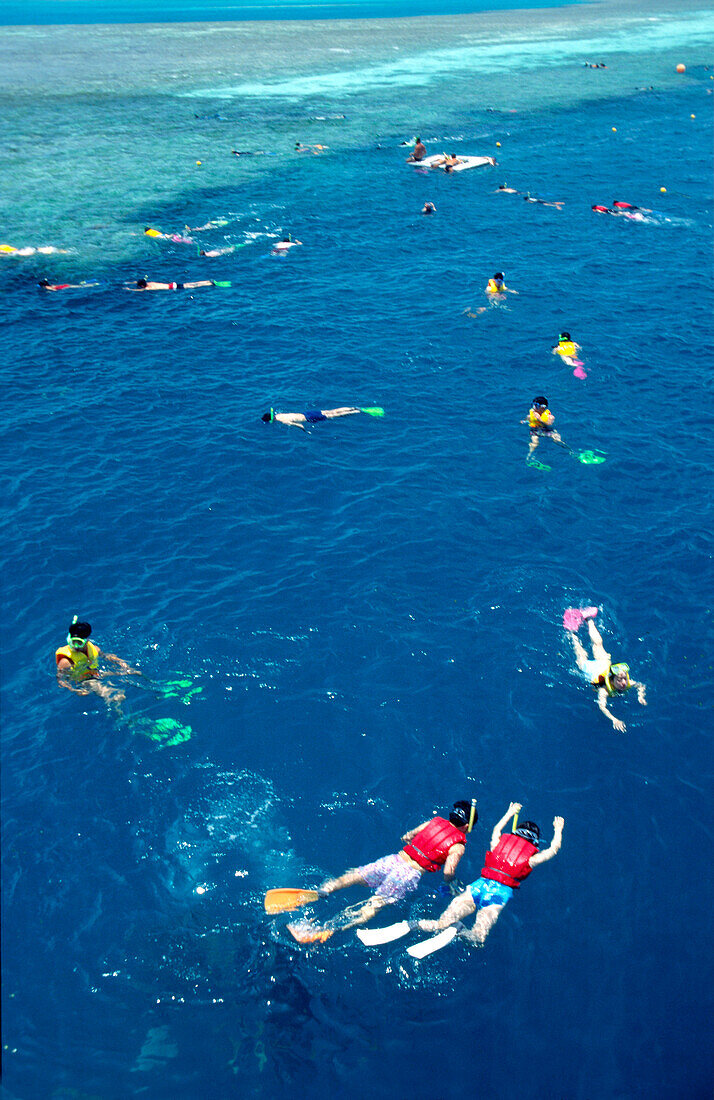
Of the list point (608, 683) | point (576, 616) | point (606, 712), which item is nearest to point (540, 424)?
point (576, 616)

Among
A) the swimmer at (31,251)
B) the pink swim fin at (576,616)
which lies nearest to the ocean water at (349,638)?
the pink swim fin at (576,616)

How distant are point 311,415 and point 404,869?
70.6ft

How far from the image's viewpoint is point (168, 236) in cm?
5494

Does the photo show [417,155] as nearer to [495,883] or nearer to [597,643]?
[597,643]

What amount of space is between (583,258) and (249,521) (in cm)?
3310

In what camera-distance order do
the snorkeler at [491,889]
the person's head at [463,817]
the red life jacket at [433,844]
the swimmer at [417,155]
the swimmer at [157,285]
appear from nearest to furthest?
the snorkeler at [491,889]
the red life jacket at [433,844]
the person's head at [463,817]
the swimmer at [157,285]
the swimmer at [417,155]

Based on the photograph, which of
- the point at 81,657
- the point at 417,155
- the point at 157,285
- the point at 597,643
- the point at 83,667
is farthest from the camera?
the point at 417,155

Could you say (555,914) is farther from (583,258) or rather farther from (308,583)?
(583,258)

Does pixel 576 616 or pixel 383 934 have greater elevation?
pixel 576 616

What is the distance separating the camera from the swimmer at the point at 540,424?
107 feet

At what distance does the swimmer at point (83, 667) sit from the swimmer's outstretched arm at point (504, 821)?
10491 mm

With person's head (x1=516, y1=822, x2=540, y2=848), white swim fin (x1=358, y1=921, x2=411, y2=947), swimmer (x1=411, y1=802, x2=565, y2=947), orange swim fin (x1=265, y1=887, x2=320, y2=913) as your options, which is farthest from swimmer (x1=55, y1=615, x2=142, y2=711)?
person's head (x1=516, y1=822, x2=540, y2=848)

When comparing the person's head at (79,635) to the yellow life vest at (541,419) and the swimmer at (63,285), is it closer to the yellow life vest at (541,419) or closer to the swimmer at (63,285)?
the yellow life vest at (541,419)

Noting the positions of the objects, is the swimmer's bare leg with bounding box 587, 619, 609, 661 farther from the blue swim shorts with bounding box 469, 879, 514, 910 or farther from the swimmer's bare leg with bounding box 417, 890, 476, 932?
the swimmer's bare leg with bounding box 417, 890, 476, 932
